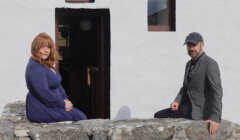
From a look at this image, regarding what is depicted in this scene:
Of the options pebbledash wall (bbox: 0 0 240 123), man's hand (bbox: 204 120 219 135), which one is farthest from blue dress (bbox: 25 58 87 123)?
pebbledash wall (bbox: 0 0 240 123)

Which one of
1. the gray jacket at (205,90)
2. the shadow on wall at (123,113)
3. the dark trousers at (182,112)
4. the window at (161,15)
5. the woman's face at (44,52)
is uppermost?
the window at (161,15)

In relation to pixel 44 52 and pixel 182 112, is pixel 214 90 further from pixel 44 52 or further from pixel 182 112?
pixel 44 52

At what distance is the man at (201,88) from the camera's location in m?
4.15

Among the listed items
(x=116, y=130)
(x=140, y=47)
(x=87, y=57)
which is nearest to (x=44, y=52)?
(x=116, y=130)

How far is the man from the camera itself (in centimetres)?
415

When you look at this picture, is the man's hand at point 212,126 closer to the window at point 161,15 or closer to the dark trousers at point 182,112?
the dark trousers at point 182,112

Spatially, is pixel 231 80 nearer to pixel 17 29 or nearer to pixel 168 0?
pixel 168 0

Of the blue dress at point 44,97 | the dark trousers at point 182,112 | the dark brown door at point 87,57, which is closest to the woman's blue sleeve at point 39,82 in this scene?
the blue dress at point 44,97

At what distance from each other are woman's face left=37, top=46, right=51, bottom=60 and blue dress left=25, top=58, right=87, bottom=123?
0.30 feet

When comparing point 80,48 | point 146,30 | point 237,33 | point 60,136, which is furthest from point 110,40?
point 80,48

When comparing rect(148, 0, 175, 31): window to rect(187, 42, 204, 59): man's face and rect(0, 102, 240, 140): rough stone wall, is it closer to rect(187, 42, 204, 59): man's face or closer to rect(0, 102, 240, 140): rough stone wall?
rect(187, 42, 204, 59): man's face

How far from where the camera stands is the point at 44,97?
13.2 ft

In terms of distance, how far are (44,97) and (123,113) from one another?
8.34 ft

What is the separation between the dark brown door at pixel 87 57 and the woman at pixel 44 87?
2189 mm
